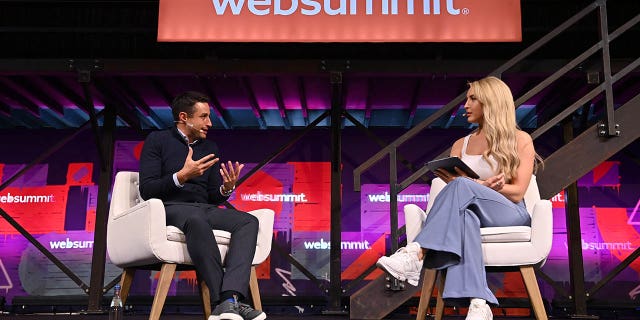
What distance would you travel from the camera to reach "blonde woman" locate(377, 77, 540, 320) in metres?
2.89

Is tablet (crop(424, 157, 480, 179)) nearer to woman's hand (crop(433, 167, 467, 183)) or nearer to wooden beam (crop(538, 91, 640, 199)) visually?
woman's hand (crop(433, 167, 467, 183))

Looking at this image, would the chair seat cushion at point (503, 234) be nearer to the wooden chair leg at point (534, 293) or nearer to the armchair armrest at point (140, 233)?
the wooden chair leg at point (534, 293)

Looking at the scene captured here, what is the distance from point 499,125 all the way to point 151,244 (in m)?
1.87

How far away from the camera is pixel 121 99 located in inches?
255

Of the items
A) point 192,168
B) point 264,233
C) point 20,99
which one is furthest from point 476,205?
point 20,99

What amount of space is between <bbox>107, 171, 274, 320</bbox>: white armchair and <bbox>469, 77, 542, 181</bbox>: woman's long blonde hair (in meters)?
1.38

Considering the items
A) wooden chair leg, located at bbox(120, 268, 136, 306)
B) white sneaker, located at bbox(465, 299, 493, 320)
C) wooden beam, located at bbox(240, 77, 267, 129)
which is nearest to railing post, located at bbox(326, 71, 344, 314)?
wooden beam, located at bbox(240, 77, 267, 129)

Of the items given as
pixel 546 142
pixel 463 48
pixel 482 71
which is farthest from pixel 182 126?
pixel 546 142

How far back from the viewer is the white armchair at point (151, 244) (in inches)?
129

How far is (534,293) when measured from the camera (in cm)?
315

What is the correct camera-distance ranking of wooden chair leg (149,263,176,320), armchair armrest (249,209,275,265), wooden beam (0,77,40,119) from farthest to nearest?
wooden beam (0,77,40,119) < armchair armrest (249,209,275,265) < wooden chair leg (149,263,176,320)

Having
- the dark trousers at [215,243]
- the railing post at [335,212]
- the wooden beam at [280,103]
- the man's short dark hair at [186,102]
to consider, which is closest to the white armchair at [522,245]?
the dark trousers at [215,243]

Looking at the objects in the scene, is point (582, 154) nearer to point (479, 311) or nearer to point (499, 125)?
point (499, 125)

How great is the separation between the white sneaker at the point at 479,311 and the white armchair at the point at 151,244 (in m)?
1.29
